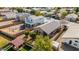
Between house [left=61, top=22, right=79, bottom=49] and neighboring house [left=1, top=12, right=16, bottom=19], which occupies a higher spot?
neighboring house [left=1, top=12, right=16, bottom=19]

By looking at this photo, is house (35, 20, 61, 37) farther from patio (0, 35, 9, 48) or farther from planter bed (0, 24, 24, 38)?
patio (0, 35, 9, 48)

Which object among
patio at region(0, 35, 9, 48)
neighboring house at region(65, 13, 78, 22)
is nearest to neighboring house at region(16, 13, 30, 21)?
patio at region(0, 35, 9, 48)

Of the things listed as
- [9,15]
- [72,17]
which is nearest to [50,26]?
[72,17]

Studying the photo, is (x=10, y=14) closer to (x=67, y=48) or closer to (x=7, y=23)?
(x=7, y=23)

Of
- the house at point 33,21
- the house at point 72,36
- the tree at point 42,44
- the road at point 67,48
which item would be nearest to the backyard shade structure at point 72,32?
the house at point 72,36

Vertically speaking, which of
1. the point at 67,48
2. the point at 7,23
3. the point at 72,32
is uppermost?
the point at 7,23

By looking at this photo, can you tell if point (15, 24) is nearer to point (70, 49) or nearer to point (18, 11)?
point (18, 11)
